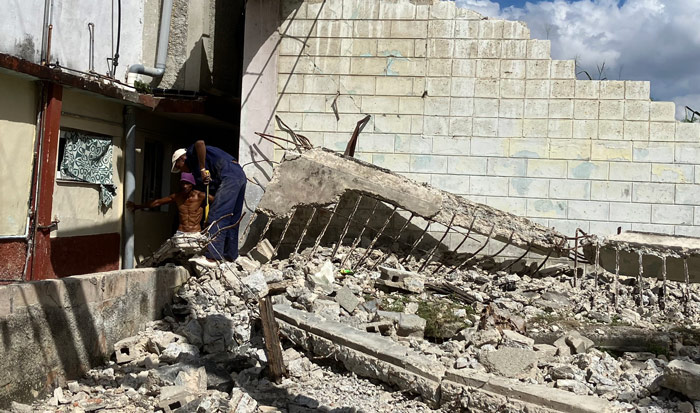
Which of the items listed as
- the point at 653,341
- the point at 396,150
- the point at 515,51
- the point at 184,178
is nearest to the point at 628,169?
the point at 515,51

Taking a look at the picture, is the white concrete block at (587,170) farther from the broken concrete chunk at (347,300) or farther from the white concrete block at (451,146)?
the broken concrete chunk at (347,300)

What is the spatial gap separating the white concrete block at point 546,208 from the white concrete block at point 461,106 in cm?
146

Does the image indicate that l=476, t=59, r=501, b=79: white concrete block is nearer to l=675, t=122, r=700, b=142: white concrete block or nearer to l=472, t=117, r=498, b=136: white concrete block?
l=472, t=117, r=498, b=136: white concrete block

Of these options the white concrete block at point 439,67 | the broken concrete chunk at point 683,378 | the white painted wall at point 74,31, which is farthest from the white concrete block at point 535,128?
the white painted wall at point 74,31

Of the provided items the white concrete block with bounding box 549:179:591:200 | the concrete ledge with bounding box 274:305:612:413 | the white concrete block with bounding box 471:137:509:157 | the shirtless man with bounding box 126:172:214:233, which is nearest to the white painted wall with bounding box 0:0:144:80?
the shirtless man with bounding box 126:172:214:233

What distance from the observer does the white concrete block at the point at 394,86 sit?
28.6 feet

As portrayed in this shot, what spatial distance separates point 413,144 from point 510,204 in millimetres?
1537

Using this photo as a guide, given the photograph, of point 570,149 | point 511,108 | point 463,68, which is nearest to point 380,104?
point 463,68

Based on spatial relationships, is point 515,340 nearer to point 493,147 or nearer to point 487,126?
point 493,147

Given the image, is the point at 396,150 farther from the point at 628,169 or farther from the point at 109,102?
the point at 109,102

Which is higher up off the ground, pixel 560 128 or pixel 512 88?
pixel 512 88

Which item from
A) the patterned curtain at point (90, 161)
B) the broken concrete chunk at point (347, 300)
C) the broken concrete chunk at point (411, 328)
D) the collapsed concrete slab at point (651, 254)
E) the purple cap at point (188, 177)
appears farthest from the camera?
the patterned curtain at point (90, 161)

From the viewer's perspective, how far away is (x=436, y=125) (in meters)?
8.65

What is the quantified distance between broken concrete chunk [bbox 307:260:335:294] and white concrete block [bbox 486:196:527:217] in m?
2.63
